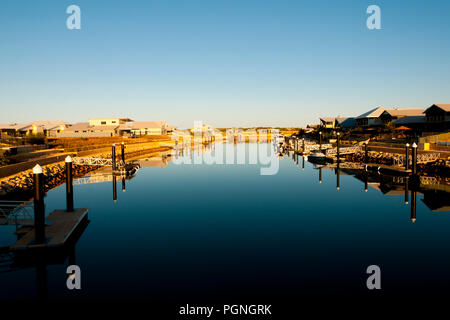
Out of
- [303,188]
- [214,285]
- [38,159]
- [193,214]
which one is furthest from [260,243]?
[38,159]

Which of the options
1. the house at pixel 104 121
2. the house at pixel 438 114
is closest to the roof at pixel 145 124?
the house at pixel 104 121

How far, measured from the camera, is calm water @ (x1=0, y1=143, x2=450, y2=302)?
35.2ft

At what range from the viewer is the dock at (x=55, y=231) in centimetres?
1217

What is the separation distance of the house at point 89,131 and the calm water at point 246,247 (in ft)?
209

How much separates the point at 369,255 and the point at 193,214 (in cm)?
1075

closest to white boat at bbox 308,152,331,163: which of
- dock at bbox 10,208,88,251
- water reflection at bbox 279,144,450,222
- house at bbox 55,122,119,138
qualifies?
water reflection at bbox 279,144,450,222

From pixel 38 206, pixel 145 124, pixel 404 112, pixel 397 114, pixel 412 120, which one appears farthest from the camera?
pixel 145 124

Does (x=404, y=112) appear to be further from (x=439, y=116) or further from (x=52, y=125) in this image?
(x=52, y=125)

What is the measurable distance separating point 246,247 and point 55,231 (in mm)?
8213

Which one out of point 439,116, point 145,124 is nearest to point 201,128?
point 145,124

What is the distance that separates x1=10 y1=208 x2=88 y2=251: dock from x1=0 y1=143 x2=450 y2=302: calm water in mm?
898

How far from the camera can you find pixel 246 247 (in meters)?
14.4

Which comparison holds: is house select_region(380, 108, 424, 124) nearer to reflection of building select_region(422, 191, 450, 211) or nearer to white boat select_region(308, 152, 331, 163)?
white boat select_region(308, 152, 331, 163)

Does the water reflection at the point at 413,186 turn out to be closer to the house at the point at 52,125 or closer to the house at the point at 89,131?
the house at the point at 89,131
